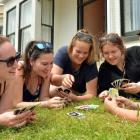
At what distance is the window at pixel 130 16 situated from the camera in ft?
26.6

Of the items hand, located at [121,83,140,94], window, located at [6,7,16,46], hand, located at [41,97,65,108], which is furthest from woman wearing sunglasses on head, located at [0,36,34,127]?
window, located at [6,7,16,46]

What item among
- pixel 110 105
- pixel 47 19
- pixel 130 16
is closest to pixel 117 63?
pixel 110 105

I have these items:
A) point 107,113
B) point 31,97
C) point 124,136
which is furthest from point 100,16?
point 124,136

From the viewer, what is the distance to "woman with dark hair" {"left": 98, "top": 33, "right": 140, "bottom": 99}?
4363 mm

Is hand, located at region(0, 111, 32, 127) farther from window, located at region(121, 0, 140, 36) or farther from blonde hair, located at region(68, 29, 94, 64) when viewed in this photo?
window, located at region(121, 0, 140, 36)

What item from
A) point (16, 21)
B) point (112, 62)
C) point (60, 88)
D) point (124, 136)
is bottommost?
point (124, 136)

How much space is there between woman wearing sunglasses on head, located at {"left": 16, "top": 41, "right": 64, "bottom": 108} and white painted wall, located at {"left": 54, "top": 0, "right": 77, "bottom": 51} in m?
7.56

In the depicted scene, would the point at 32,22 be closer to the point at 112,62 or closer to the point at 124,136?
the point at 112,62

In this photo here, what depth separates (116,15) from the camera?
27.4ft

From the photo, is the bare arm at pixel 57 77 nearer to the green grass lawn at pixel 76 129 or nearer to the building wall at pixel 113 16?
the green grass lawn at pixel 76 129

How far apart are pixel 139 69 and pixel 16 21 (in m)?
9.88

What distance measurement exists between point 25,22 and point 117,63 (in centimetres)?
911

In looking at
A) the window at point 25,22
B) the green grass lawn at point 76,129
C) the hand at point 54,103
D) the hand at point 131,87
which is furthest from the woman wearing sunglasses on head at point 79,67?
the window at point 25,22

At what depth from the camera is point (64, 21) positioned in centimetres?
1235
